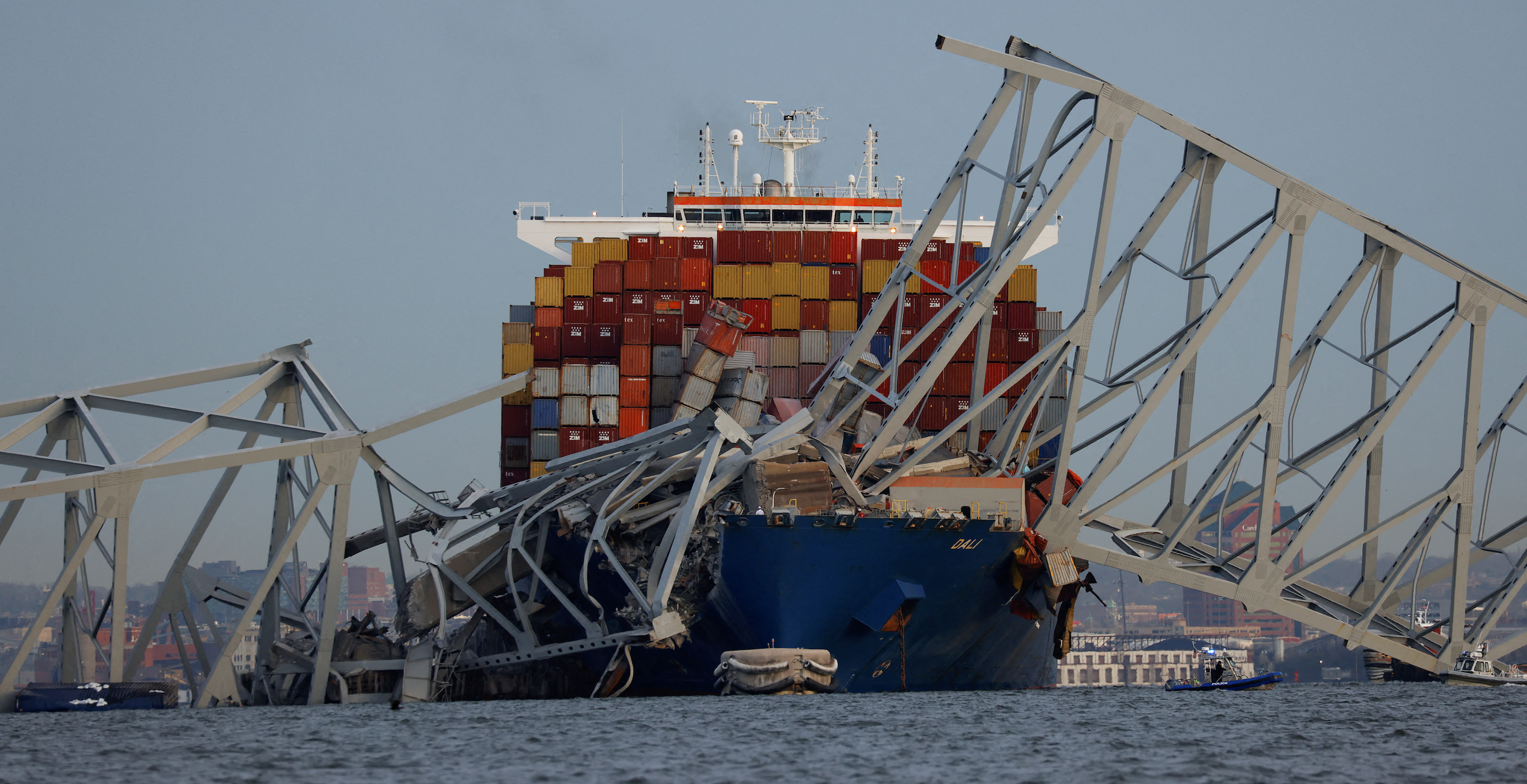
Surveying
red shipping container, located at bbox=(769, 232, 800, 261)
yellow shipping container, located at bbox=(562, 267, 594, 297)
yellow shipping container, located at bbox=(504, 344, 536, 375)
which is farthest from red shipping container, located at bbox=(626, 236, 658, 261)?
yellow shipping container, located at bbox=(504, 344, 536, 375)

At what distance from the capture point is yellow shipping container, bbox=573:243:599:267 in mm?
48531

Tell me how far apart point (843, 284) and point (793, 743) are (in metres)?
26.0

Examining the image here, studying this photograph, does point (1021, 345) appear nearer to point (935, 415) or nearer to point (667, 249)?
point (935, 415)

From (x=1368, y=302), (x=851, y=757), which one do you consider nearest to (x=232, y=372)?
(x=851, y=757)

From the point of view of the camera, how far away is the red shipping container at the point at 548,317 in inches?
1857

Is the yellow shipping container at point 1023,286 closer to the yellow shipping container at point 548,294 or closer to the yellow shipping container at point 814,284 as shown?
the yellow shipping container at point 814,284

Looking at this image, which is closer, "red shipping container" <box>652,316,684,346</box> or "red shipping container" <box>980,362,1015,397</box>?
"red shipping container" <box>980,362,1015,397</box>

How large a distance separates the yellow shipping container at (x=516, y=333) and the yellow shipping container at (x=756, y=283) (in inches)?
285

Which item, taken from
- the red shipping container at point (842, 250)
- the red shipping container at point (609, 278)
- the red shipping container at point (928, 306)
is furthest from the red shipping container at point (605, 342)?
the red shipping container at point (928, 306)

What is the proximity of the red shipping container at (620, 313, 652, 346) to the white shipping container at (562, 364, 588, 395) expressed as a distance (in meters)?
1.55

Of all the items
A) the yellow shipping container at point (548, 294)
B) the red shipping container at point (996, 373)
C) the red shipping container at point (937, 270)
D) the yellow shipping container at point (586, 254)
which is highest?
the yellow shipping container at point (586, 254)

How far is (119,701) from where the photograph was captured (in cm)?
3148

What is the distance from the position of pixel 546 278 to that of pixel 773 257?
7.57 meters

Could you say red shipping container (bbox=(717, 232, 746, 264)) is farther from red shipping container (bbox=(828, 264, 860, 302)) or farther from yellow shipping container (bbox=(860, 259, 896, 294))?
yellow shipping container (bbox=(860, 259, 896, 294))
